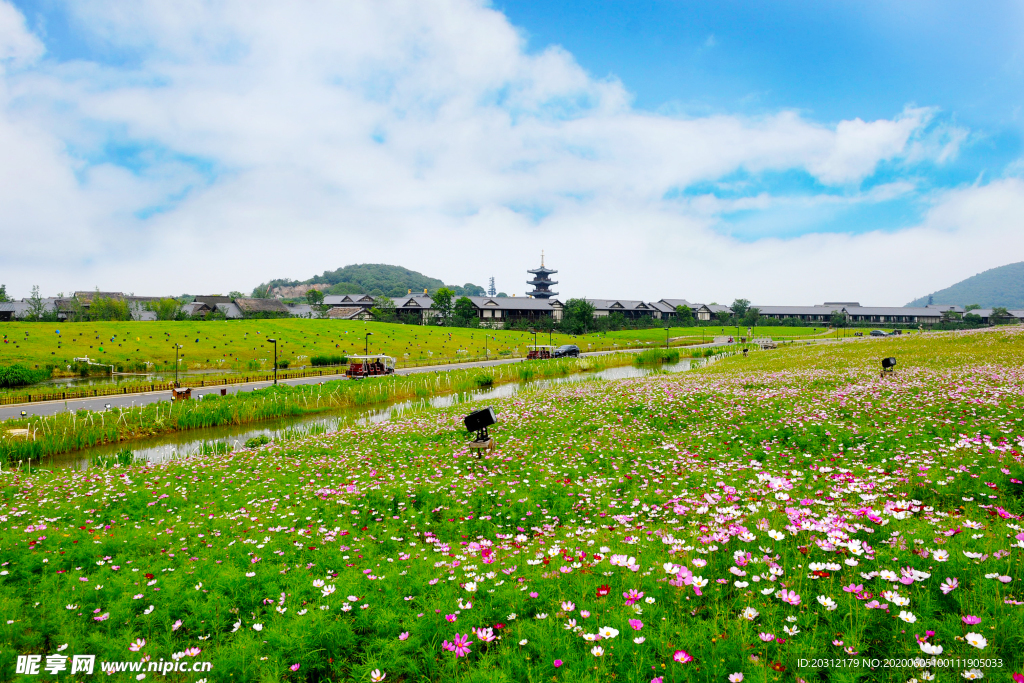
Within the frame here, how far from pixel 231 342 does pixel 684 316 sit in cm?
12188

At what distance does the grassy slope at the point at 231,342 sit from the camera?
5088 centimetres

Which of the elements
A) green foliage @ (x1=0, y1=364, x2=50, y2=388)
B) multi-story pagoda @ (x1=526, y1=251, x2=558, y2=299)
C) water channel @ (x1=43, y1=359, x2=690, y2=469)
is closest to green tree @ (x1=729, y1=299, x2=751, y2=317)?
multi-story pagoda @ (x1=526, y1=251, x2=558, y2=299)

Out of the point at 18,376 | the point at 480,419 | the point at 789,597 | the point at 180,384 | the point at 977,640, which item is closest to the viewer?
the point at 977,640

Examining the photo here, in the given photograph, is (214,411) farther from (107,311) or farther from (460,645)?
(107,311)

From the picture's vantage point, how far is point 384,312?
122m

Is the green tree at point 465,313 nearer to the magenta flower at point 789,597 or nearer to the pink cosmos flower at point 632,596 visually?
the pink cosmos flower at point 632,596

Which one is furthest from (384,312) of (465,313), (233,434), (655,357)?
(233,434)

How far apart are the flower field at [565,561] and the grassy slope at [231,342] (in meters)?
46.6

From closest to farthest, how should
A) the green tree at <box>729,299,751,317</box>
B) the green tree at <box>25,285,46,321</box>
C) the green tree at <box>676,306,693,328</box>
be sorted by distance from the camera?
the green tree at <box>25,285,46,321</box>, the green tree at <box>676,306,693,328</box>, the green tree at <box>729,299,751,317</box>

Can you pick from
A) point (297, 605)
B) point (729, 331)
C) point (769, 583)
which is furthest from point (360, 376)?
point (729, 331)

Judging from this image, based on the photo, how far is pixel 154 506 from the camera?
34.3 feet

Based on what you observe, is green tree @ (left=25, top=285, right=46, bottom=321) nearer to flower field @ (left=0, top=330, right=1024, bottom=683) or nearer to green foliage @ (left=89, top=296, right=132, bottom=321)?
green foliage @ (left=89, top=296, right=132, bottom=321)

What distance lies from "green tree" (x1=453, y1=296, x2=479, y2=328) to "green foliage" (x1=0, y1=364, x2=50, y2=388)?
76.3 meters

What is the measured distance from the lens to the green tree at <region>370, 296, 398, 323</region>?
11562cm
